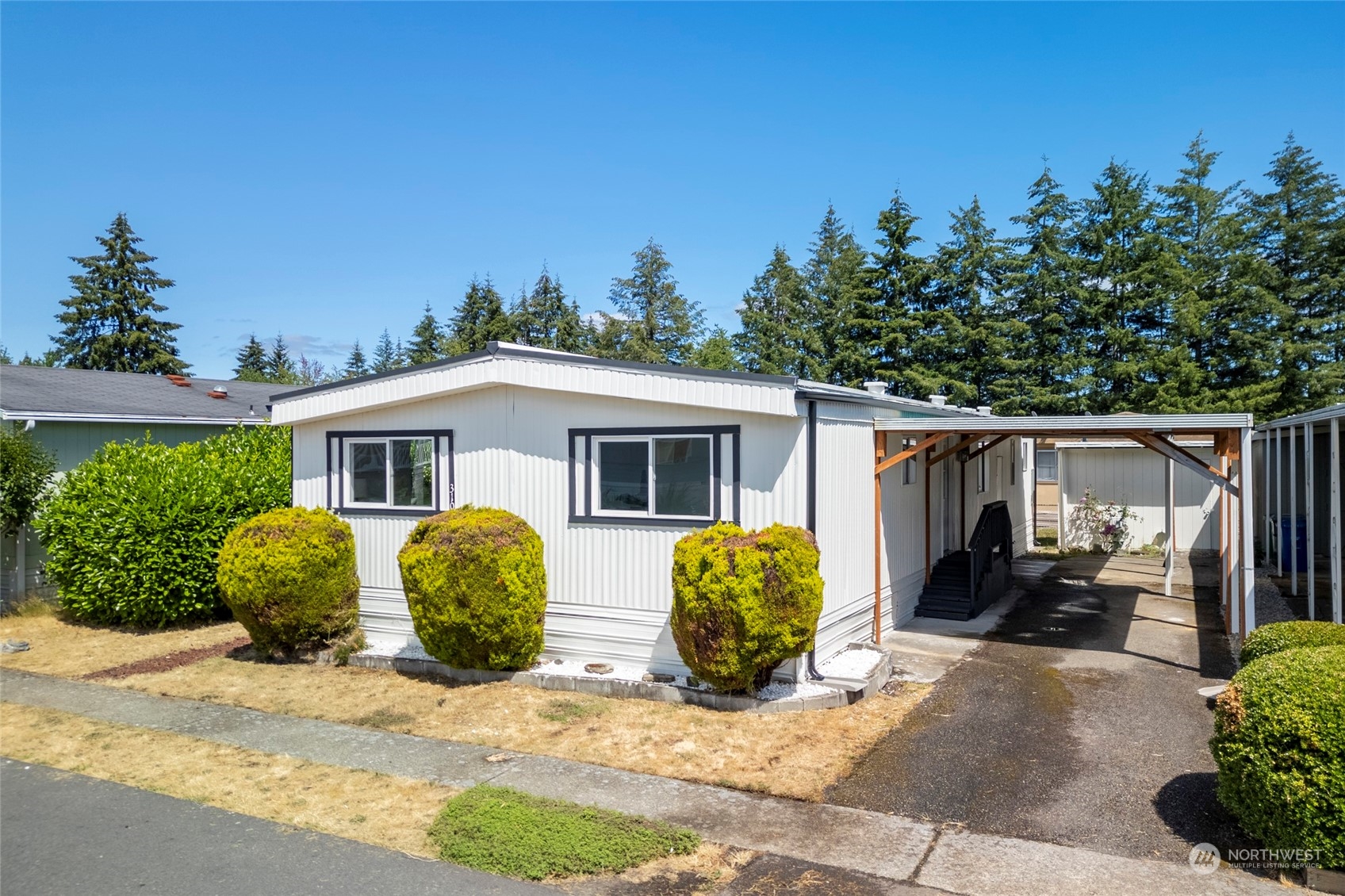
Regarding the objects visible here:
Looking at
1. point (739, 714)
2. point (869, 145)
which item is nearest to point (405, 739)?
point (739, 714)

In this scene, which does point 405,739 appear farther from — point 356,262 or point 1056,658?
point 356,262

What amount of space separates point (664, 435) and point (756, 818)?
423 centimetres

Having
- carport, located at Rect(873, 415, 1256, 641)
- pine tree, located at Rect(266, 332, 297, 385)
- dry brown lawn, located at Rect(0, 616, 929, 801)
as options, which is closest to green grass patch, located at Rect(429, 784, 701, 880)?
dry brown lawn, located at Rect(0, 616, 929, 801)

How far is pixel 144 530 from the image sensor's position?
37.3 ft

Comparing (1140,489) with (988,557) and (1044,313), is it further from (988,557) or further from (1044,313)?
(1044,313)

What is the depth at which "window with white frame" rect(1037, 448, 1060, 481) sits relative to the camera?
2203 cm

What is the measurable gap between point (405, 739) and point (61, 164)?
11.7m

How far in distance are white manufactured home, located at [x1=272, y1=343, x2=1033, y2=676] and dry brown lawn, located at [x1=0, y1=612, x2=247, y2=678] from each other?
2.45 m

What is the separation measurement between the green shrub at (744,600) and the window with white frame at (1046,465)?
16.9 m

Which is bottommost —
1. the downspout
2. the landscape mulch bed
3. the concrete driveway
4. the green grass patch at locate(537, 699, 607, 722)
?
the landscape mulch bed

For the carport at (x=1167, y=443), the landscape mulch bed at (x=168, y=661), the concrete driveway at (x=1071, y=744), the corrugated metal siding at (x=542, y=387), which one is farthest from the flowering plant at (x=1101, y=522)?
the landscape mulch bed at (x=168, y=661)

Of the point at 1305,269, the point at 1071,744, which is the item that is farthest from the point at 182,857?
the point at 1305,269

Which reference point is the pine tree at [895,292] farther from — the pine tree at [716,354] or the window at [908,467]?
the window at [908,467]

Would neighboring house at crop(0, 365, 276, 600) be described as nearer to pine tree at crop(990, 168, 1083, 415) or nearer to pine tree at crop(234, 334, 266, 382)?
pine tree at crop(990, 168, 1083, 415)
